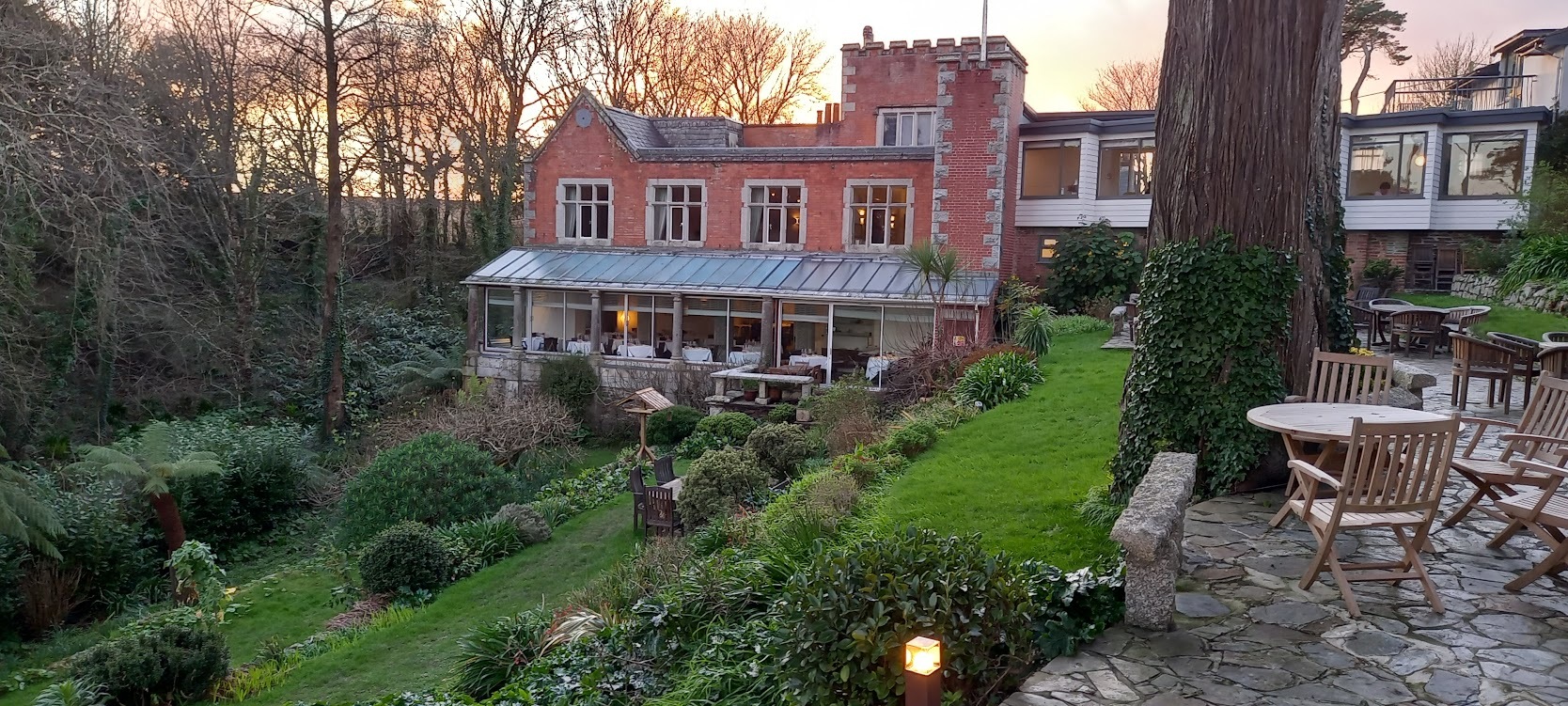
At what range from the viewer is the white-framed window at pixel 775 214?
22.4 m

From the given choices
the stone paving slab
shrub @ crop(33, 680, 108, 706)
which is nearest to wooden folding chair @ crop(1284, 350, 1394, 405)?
the stone paving slab

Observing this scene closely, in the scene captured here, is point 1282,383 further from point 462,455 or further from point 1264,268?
point 462,455

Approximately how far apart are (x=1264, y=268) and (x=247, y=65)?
21029mm

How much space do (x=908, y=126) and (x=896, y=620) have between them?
22.7 m

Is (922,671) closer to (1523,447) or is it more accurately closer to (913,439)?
(1523,447)

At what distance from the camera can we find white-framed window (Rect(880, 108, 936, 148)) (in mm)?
25484

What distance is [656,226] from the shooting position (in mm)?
23547

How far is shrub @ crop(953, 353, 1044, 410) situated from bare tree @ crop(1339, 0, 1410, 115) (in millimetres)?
20627

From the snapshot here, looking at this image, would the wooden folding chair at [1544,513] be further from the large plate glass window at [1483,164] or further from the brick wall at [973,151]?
the large plate glass window at [1483,164]

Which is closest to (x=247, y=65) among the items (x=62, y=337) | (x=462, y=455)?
(x=62, y=337)

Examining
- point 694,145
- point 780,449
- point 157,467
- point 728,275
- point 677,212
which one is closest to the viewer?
point 780,449

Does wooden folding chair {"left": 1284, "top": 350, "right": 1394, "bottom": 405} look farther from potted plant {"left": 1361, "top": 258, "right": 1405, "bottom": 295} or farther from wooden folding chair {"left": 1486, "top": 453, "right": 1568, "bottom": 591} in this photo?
potted plant {"left": 1361, "top": 258, "right": 1405, "bottom": 295}

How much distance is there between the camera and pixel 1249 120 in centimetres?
688

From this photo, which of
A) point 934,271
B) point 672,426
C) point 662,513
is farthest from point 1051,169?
point 662,513
